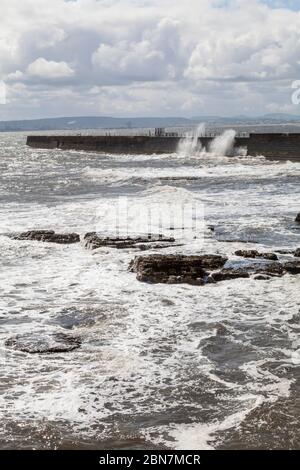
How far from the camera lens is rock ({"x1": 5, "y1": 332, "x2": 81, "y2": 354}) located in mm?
8320

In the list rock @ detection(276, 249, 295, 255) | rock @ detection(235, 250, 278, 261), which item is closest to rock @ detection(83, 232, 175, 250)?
rock @ detection(235, 250, 278, 261)

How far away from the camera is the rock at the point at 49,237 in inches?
650

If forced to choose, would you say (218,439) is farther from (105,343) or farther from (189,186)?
(189,186)

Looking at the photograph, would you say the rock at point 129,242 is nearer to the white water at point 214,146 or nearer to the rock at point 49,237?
the rock at point 49,237

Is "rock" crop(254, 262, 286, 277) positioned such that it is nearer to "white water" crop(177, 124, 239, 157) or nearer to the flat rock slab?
the flat rock slab

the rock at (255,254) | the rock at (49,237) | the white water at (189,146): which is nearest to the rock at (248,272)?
the rock at (255,254)

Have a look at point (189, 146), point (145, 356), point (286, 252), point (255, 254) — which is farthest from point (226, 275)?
point (189, 146)

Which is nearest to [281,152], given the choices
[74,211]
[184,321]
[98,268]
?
[74,211]

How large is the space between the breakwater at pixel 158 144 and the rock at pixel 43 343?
43.2 meters

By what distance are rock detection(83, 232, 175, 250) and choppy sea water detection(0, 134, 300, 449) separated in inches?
16.8

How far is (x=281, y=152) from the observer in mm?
51125

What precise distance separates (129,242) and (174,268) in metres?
3.51

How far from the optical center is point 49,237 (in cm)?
1666

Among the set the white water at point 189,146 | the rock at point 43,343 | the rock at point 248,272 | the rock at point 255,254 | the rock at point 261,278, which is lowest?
the rock at point 43,343
